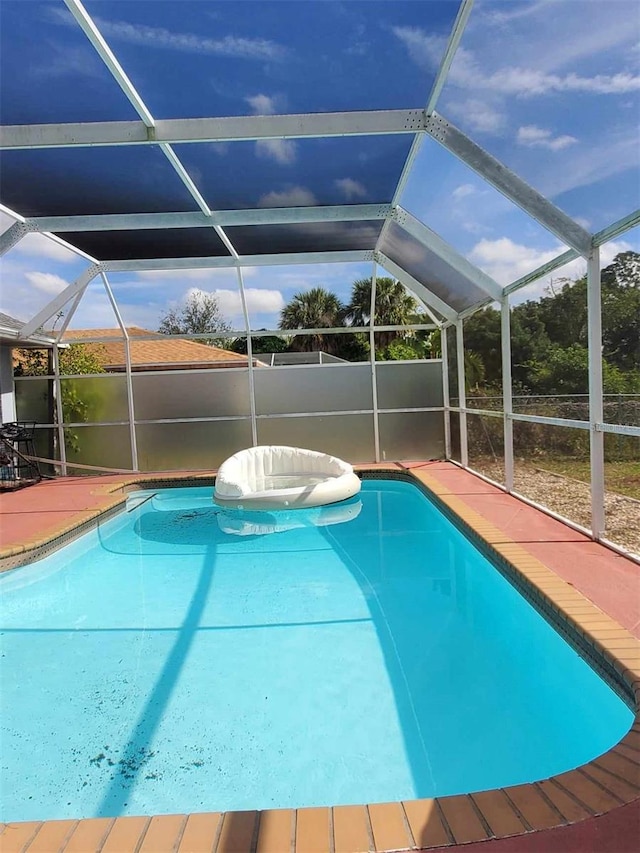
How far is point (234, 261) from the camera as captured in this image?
9.23m

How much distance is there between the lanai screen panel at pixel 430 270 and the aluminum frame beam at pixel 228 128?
290 cm

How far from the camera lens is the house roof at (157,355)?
419 inches

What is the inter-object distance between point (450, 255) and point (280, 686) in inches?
211

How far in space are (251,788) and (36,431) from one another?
9571 mm

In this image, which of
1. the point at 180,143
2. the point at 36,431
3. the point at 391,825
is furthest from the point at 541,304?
the point at 36,431

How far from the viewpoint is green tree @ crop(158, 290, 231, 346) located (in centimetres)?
1028

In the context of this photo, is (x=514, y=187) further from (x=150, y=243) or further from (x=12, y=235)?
(x=12, y=235)

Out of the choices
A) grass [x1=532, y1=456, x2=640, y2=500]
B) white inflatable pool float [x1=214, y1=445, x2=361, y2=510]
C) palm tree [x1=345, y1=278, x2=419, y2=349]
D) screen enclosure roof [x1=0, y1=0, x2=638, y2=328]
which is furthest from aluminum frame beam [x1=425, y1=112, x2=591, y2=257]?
palm tree [x1=345, y1=278, x2=419, y2=349]

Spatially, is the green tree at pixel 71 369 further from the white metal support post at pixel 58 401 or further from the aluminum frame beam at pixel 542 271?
the aluminum frame beam at pixel 542 271

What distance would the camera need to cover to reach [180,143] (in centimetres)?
459

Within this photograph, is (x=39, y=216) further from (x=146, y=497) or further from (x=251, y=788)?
(x=251, y=788)

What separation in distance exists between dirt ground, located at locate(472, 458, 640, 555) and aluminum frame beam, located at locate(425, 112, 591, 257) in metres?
2.89

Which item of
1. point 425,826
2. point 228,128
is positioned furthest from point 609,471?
point 425,826

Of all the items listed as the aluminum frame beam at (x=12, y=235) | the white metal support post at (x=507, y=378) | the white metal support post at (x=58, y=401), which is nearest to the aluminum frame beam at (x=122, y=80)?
the aluminum frame beam at (x=12, y=235)
